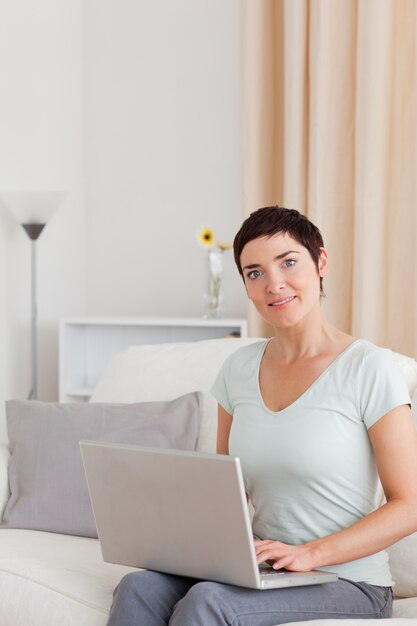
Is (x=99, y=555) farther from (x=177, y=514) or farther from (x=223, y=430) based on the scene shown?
(x=177, y=514)

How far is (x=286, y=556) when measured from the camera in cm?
153

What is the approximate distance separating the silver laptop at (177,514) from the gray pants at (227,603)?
3 cm

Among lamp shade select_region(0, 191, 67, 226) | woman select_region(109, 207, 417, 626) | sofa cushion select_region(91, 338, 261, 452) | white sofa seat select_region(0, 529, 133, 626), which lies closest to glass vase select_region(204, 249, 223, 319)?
lamp shade select_region(0, 191, 67, 226)

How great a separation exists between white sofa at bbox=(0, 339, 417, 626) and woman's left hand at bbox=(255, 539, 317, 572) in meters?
0.09

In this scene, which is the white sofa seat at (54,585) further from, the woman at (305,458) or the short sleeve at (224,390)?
the short sleeve at (224,390)

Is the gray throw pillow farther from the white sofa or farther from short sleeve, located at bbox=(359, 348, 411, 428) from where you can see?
short sleeve, located at bbox=(359, 348, 411, 428)

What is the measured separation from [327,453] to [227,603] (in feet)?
1.01

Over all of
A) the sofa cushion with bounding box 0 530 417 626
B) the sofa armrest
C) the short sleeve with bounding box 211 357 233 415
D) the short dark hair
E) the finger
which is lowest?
the sofa cushion with bounding box 0 530 417 626

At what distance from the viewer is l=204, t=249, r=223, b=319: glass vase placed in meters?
3.69

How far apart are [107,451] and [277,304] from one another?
0.39 meters

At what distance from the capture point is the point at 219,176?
3.92 m

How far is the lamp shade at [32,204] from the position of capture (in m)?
3.58

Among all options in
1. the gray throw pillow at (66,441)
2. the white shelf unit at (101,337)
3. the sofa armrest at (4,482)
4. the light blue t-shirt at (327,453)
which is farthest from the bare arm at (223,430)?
the white shelf unit at (101,337)

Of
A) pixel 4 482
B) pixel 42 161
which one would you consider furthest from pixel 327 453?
pixel 42 161
